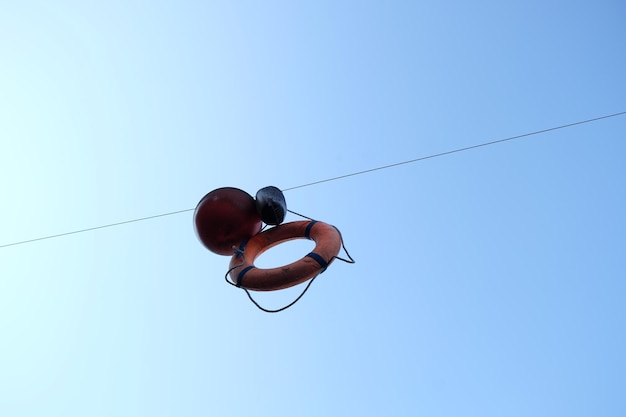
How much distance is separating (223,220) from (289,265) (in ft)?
2.02

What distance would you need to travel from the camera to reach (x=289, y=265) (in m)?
3.35

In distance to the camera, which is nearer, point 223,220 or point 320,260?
point 320,260

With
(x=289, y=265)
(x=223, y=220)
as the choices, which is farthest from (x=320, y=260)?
(x=223, y=220)

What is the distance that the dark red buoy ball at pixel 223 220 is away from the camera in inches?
144

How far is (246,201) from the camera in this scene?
3795mm

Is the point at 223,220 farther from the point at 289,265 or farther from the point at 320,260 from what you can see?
the point at 320,260

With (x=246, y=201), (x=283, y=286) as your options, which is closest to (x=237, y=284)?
(x=283, y=286)

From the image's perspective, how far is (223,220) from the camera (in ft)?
12.0

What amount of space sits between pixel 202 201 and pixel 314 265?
37.0 inches

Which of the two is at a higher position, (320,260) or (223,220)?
(223,220)

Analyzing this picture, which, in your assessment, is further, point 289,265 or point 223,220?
point 223,220

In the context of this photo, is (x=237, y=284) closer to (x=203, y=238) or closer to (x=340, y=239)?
(x=203, y=238)

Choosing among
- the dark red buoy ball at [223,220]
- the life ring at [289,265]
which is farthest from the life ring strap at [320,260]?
the dark red buoy ball at [223,220]

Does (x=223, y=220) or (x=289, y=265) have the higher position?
(x=223, y=220)
